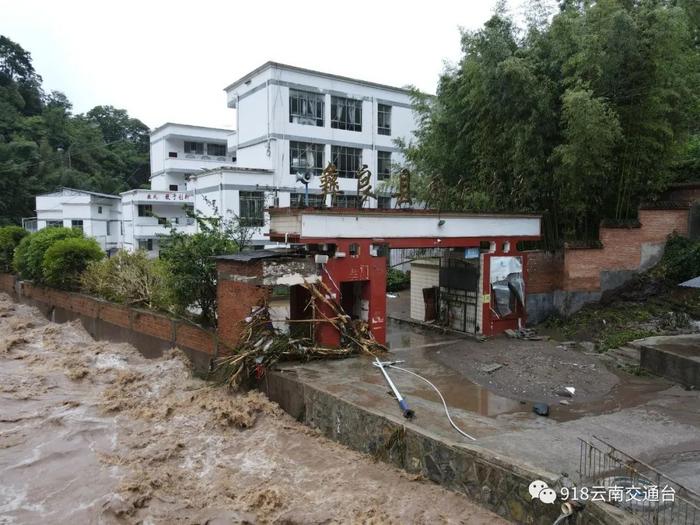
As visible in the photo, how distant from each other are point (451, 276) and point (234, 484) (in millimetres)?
8686

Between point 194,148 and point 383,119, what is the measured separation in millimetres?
15652

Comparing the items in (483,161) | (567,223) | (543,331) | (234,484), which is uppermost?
(483,161)

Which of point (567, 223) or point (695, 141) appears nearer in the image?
point (567, 223)

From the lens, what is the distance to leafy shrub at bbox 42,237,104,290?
18.2m

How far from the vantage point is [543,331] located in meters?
13.6

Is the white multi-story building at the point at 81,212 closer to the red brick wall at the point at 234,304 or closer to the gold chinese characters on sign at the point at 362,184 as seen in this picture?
the red brick wall at the point at 234,304

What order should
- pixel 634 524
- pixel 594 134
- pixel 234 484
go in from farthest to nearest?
1. pixel 594 134
2. pixel 234 484
3. pixel 634 524

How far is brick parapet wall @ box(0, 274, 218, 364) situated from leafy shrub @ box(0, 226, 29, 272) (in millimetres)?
4038

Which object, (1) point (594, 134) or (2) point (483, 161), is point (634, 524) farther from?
(2) point (483, 161)

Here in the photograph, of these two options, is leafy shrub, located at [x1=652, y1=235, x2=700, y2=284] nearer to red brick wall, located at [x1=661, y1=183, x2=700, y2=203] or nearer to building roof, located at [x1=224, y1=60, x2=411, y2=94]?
red brick wall, located at [x1=661, y1=183, x2=700, y2=203]

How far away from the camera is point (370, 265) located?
11.3m

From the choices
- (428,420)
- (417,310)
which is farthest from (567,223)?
(428,420)

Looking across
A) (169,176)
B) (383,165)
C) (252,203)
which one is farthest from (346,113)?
(169,176)

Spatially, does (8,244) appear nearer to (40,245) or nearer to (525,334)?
(40,245)
